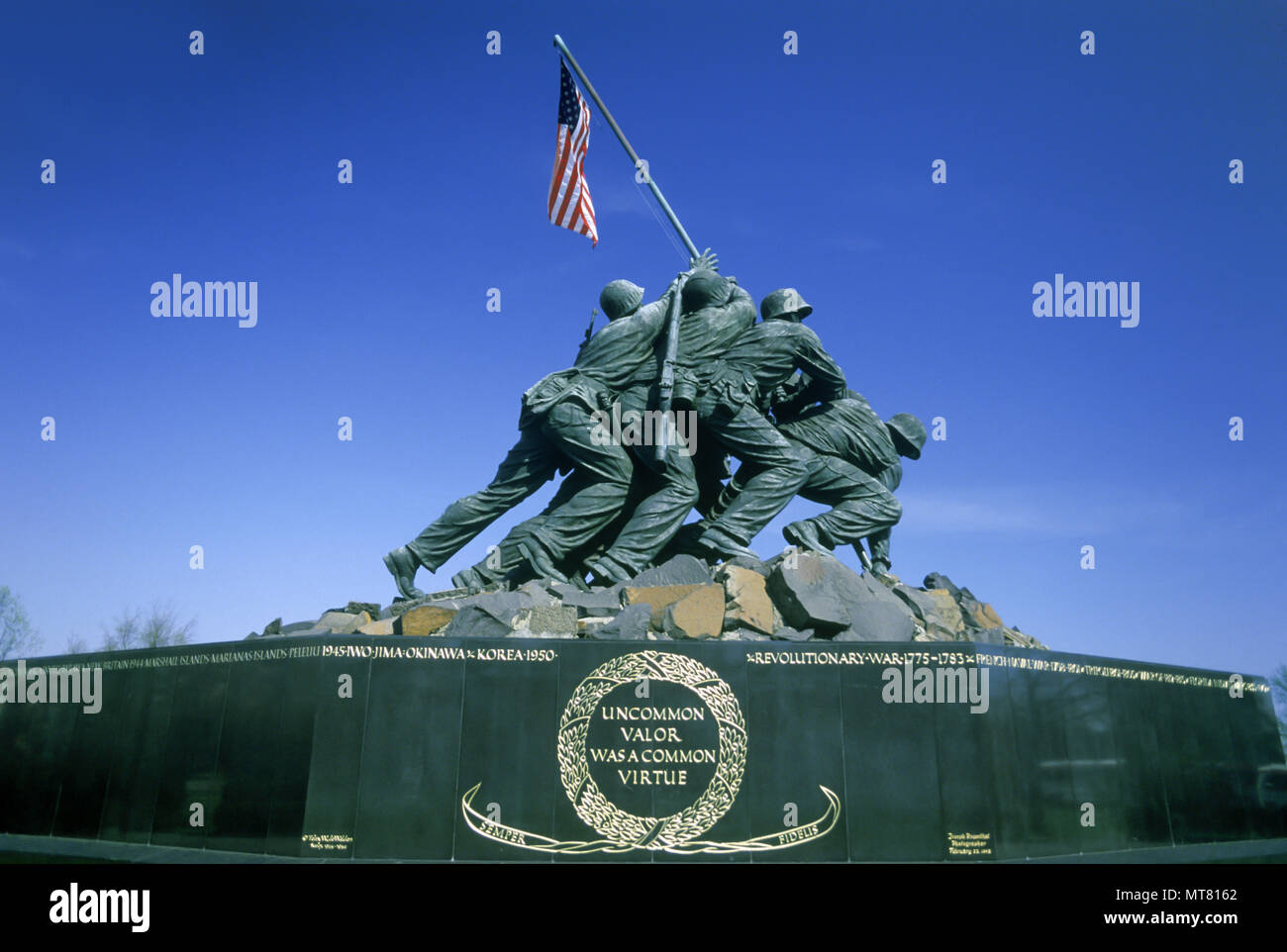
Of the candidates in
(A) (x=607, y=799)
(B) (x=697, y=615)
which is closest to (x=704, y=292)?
(B) (x=697, y=615)

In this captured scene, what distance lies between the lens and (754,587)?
33.9 feet

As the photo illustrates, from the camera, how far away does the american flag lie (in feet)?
46.4

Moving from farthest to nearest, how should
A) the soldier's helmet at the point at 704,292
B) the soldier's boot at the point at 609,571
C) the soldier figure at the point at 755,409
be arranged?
the soldier's helmet at the point at 704,292, the soldier figure at the point at 755,409, the soldier's boot at the point at 609,571

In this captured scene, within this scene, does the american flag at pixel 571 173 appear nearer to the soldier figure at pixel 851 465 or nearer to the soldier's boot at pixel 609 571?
the soldier figure at pixel 851 465

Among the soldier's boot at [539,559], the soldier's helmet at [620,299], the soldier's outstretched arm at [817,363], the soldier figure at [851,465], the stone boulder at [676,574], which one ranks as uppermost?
the soldier's helmet at [620,299]

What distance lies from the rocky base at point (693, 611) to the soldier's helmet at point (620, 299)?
3.98m

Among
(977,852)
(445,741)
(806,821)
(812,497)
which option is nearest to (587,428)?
(812,497)

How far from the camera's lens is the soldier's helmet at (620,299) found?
1305 cm

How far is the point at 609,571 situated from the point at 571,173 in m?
6.17

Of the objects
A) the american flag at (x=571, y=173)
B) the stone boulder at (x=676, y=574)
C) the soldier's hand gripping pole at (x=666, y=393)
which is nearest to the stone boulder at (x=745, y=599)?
the stone boulder at (x=676, y=574)

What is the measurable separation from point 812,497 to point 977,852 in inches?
198

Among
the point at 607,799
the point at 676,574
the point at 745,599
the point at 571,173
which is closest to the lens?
the point at 607,799

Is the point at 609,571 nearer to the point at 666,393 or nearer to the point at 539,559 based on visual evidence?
the point at 539,559

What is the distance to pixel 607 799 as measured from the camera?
28.7ft
